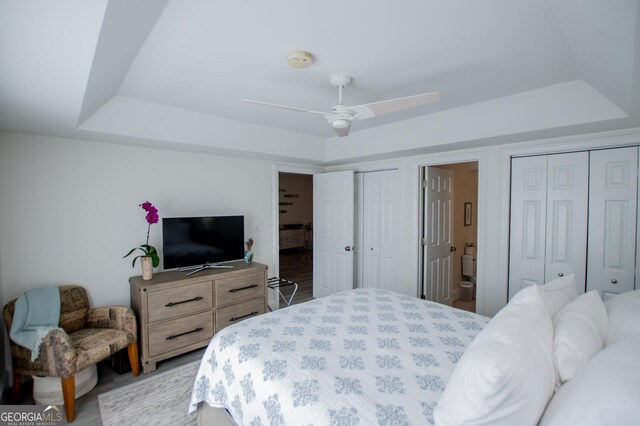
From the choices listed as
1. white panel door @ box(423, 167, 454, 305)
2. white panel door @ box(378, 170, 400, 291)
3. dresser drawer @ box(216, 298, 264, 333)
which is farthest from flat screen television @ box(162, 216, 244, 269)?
white panel door @ box(423, 167, 454, 305)

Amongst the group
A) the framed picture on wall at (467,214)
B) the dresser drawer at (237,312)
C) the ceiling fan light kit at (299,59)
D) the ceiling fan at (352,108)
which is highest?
the ceiling fan light kit at (299,59)

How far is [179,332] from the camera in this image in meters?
2.93

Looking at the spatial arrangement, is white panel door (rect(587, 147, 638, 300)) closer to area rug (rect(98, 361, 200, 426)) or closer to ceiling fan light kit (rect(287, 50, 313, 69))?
ceiling fan light kit (rect(287, 50, 313, 69))

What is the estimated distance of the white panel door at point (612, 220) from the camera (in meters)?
2.49

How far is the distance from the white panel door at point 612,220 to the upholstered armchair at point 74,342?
4248 millimetres

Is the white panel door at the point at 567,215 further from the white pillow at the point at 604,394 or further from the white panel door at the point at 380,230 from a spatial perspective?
the white pillow at the point at 604,394

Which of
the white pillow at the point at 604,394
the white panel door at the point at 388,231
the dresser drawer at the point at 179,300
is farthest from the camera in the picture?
the white panel door at the point at 388,231

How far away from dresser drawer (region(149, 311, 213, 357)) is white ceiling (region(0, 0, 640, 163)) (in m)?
1.82

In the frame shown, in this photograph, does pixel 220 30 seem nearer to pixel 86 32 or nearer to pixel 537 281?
pixel 86 32

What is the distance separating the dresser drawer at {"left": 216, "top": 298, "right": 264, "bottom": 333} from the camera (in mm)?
3197

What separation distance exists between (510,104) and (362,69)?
1.54 metres

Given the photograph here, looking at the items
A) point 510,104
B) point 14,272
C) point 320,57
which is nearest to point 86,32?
point 320,57

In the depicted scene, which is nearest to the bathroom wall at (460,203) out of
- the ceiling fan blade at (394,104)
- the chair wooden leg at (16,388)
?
the ceiling fan blade at (394,104)

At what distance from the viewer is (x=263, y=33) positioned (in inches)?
65.0
